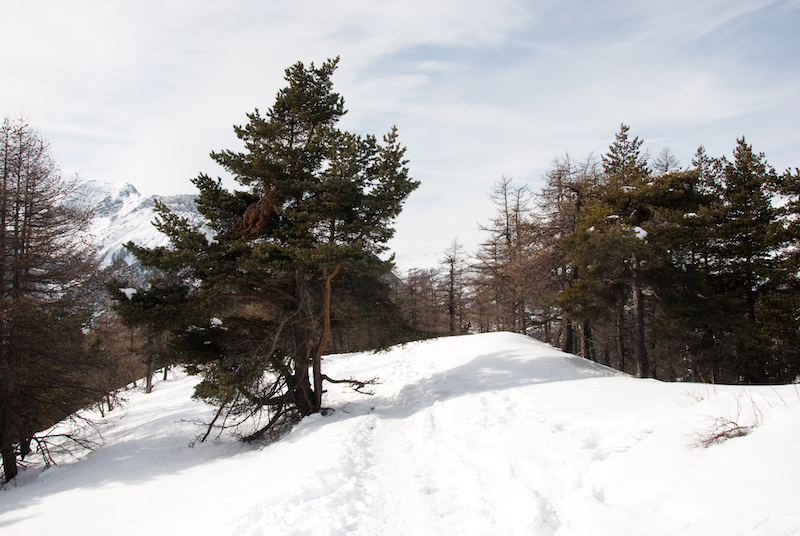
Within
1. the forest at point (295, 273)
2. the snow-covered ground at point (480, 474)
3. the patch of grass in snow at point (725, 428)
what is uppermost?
the forest at point (295, 273)

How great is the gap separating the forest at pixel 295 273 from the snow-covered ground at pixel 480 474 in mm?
2312

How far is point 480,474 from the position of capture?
5809 millimetres

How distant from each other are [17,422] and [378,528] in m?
12.6

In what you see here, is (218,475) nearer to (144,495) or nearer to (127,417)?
(144,495)

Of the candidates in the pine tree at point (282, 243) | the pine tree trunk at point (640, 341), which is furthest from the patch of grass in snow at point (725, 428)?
the pine tree trunk at point (640, 341)

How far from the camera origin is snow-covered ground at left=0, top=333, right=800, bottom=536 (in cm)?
362

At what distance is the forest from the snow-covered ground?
2.31 meters

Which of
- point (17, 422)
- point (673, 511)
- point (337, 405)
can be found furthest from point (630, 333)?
point (17, 422)

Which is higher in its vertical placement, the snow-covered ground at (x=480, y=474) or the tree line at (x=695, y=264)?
the tree line at (x=695, y=264)

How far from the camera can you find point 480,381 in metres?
12.3

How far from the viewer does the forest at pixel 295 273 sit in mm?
10500

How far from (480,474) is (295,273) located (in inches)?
307

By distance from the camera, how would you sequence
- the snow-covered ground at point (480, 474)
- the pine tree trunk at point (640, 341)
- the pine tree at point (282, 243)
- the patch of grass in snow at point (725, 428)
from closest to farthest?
1. the snow-covered ground at point (480, 474)
2. the patch of grass in snow at point (725, 428)
3. the pine tree at point (282, 243)
4. the pine tree trunk at point (640, 341)

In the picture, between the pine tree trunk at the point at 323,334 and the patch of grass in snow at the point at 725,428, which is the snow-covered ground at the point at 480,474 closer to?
the patch of grass in snow at the point at 725,428
